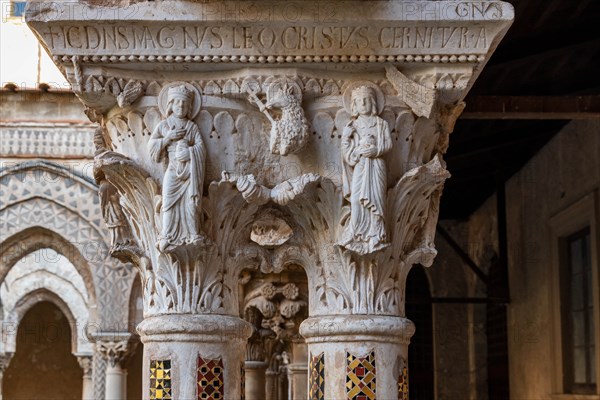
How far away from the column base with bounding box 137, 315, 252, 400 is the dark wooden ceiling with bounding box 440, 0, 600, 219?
7.62 ft

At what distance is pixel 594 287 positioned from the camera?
880 centimetres

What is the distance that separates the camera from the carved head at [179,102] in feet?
14.6

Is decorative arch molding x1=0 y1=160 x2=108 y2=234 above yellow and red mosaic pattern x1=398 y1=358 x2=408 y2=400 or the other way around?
above

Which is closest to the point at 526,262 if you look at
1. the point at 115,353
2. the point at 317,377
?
the point at 115,353

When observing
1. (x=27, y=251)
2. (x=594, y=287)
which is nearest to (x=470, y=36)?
(x=594, y=287)

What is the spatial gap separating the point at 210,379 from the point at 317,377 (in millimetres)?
419

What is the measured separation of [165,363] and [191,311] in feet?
0.73

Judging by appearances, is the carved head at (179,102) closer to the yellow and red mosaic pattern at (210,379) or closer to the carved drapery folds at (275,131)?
the carved drapery folds at (275,131)

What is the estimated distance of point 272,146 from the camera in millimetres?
4453

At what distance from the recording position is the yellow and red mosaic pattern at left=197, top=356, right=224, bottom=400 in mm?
4418

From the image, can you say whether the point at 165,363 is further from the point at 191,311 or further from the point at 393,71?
the point at 393,71

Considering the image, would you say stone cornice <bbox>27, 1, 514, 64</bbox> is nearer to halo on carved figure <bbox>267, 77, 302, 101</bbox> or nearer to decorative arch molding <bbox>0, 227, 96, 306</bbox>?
halo on carved figure <bbox>267, 77, 302, 101</bbox>

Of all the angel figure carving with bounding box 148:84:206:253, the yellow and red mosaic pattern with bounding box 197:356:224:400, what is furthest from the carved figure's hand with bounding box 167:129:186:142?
the yellow and red mosaic pattern with bounding box 197:356:224:400

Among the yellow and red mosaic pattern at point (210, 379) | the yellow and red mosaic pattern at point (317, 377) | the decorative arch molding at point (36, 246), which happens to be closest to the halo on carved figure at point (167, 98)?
the yellow and red mosaic pattern at point (210, 379)
